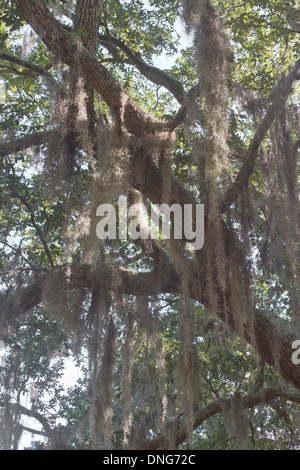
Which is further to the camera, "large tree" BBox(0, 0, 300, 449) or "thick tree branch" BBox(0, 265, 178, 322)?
"thick tree branch" BBox(0, 265, 178, 322)

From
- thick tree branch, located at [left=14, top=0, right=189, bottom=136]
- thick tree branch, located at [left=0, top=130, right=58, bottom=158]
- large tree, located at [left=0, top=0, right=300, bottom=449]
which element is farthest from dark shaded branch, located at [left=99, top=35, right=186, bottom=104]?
thick tree branch, located at [left=0, top=130, right=58, bottom=158]

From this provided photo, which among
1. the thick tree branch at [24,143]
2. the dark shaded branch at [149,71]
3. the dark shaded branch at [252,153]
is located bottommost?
the dark shaded branch at [252,153]

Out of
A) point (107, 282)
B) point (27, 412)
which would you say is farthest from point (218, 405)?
point (27, 412)

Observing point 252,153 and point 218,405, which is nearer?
point 252,153

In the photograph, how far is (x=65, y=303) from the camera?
11.1ft

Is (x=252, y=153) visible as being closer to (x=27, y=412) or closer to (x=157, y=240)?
(x=157, y=240)

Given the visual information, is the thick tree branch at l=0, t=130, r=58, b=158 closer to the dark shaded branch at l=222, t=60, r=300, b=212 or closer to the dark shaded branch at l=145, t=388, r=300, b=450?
the dark shaded branch at l=222, t=60, r=300, b=212

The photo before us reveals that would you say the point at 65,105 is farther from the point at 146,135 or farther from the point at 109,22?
the point at 109,22

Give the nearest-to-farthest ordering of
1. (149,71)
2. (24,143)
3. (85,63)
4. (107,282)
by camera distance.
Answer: (85,63), (107,282), (24,143), (149,71)

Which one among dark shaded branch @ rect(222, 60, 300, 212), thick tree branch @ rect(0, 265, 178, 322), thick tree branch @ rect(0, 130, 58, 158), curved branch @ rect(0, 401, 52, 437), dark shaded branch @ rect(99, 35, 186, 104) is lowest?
curved branch @ rect(0, 401, 52, 437)

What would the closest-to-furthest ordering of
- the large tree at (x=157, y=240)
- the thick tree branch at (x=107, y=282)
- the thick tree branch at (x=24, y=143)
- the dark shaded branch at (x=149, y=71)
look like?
the large tree at (x=157, y=240) < the thick tree branch at (x=107, y=282) < the thick tree branch at (x=24, y=143) < the dark shaded branch at (x=149, y=71)

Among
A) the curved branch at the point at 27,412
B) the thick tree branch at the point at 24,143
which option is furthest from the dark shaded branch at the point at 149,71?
the curved branch at the point at 27,412

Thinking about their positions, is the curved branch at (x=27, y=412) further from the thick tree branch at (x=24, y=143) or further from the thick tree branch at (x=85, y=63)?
the thick tree branch at (x=85, y=63)
